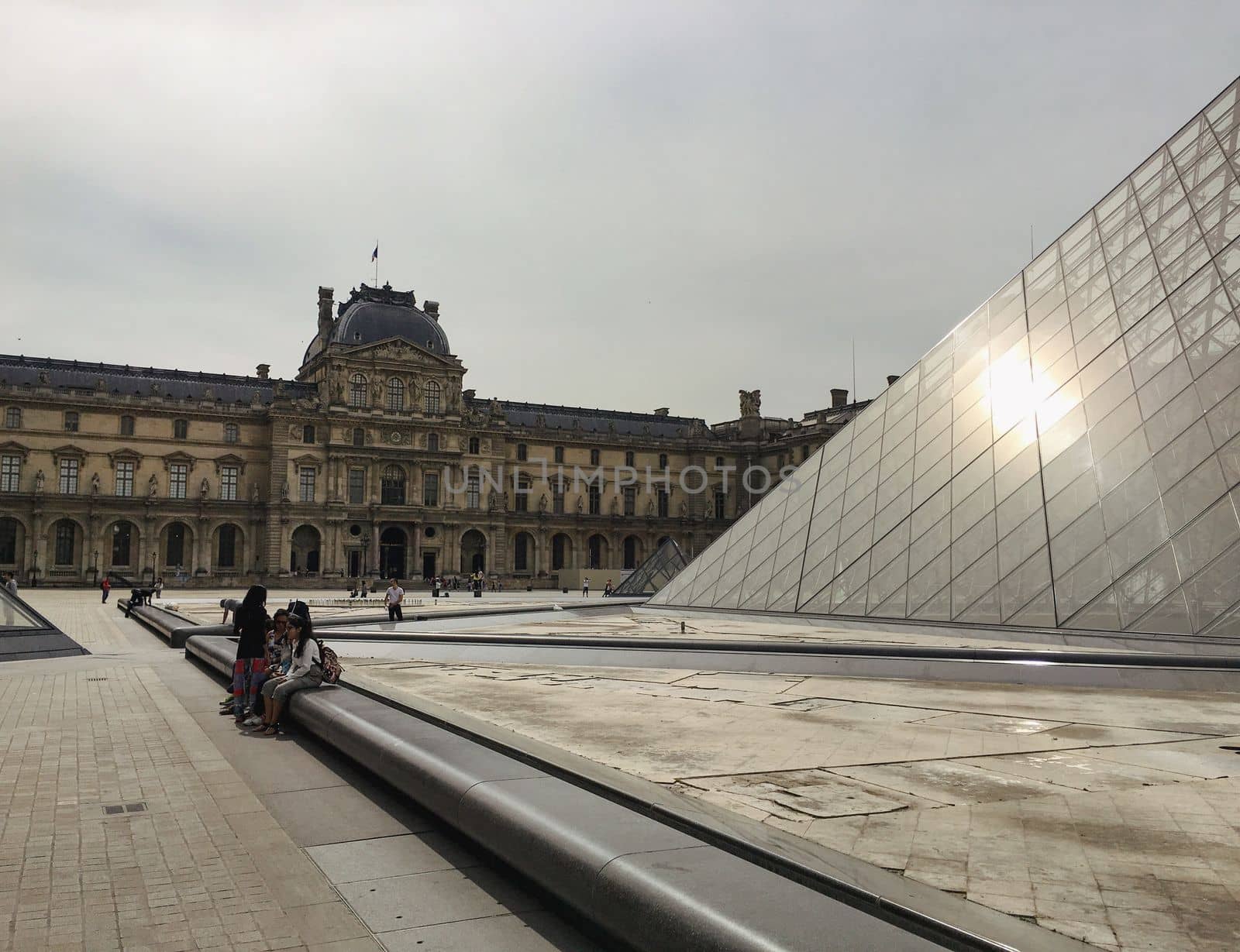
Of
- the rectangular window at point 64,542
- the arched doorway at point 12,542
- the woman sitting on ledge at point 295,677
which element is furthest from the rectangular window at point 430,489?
the woman sitting on ledge at point 295,677

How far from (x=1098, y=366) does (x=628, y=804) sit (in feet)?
51.8

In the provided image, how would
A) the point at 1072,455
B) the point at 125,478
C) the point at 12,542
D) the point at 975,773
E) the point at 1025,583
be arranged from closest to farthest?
the point at 975,773 < the point at 1025,583 < the point at 1072,455 < the point at 12,542 < the point at 125,478

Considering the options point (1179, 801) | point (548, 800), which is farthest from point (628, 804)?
point (1179, 801)

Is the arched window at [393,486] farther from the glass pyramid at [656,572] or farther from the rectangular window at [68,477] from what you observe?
the glass pyramid at [656,572]

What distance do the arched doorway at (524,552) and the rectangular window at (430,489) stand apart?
741cm

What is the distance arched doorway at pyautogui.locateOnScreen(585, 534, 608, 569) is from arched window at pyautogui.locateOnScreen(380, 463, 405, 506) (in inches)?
608

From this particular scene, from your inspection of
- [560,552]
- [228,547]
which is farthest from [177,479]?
[560,552]

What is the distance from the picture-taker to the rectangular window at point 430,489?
67312 mm

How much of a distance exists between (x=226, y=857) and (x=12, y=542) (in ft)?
201

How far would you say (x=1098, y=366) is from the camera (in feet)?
58.7

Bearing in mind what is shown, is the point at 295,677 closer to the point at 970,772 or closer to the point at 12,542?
the point at 970,772

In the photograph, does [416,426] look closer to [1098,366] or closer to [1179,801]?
[1098,366]

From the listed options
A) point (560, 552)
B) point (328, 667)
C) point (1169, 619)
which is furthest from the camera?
point (560, 552)

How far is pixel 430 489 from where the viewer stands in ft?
222
